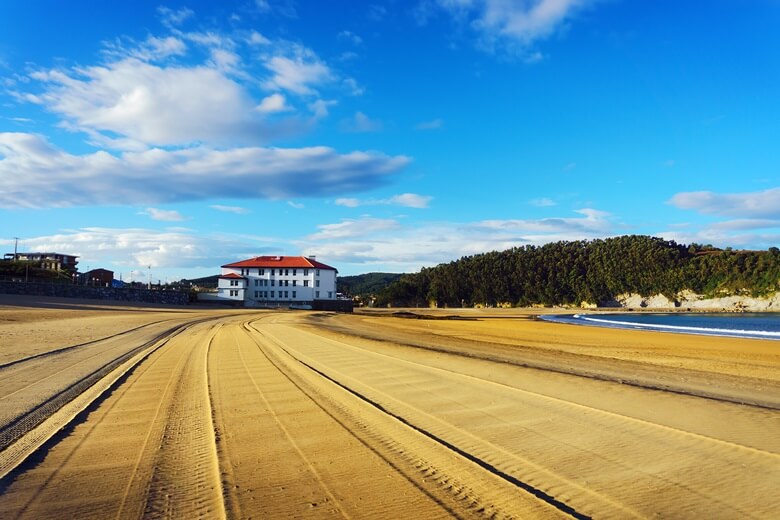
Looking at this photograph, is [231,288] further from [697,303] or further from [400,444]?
[697,303]

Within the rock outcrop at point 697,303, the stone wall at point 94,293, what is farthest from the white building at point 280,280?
the rock outcrop at point 697,303

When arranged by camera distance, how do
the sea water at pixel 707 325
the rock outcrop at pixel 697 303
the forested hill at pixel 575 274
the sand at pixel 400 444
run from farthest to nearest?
the forested hill at pixel 575 274 < the rock outcrop at pixel 697 303 < the sea water at pixel 707 325 < the sand at pixel 400 444

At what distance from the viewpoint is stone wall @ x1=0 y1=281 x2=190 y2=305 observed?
193 feet

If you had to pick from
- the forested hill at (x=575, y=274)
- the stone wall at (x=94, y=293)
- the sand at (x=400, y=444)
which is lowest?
the sand at (x=400, y=444)

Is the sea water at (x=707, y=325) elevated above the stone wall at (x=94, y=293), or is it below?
below

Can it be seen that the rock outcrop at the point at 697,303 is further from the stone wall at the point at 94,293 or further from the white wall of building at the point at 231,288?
the stone wall at the point at 94,293

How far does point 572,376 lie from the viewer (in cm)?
1204

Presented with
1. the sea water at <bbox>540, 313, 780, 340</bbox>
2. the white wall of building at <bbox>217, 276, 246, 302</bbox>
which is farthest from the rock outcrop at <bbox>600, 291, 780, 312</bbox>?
the white wall of building at <bbox>217, 276, 246, 302</bbox>

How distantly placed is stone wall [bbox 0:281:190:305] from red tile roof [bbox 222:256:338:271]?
1385cm

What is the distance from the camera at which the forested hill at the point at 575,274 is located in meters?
116

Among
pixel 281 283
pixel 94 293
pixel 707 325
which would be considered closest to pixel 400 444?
pixel 707 325

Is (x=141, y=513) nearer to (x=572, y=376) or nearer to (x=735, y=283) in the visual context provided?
(x=572, y=376)

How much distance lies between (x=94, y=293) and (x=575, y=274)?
4102 inches

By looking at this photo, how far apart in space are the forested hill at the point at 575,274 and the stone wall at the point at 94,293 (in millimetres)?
61477
